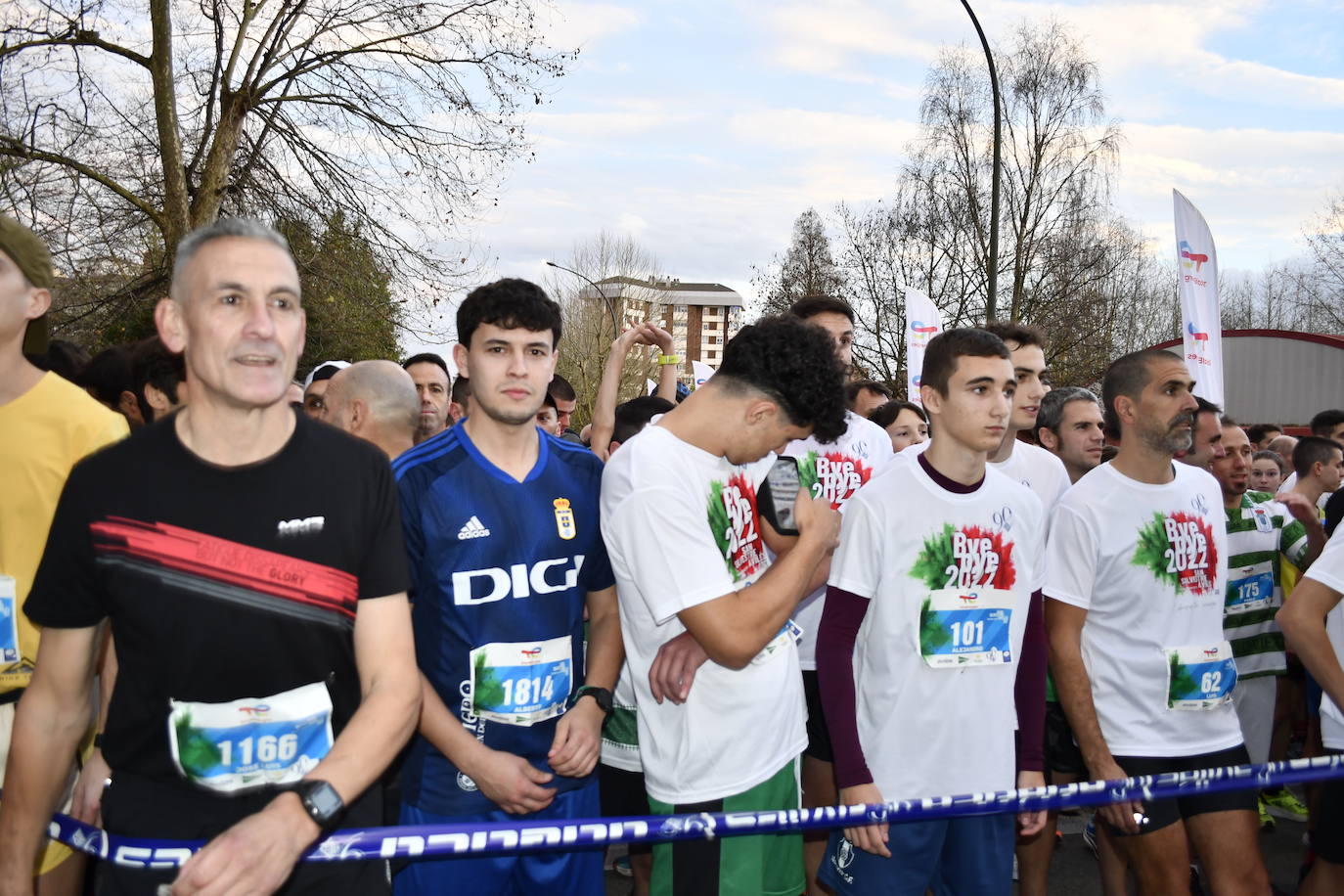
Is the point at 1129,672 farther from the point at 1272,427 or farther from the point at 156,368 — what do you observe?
the point at 1272,427

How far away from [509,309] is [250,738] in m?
1.59

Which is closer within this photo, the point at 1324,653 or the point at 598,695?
the point at 598,695

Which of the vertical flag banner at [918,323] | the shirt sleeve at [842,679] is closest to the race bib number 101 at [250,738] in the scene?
the shirt sleeve at [842,679]

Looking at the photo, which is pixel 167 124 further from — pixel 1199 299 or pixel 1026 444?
pixel 1199 299

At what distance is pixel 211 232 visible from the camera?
2.13 metres

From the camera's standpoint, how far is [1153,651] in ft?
12.2

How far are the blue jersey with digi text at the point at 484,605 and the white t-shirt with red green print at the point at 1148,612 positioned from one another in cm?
197

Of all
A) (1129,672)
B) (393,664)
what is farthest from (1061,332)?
(393,664)

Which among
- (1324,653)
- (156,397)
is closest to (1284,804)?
(1324,653)

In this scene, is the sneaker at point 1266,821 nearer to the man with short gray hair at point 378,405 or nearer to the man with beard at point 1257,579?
the man with beard at point 1257,579

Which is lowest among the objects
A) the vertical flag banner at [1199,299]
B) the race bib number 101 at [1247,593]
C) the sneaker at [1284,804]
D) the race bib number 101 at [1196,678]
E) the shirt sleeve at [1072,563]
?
the sneaker at [1284,804]

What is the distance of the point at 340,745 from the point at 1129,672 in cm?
298

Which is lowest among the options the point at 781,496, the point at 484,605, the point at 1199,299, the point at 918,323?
the point at 484,605

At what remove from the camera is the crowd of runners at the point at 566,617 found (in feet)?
6.73
